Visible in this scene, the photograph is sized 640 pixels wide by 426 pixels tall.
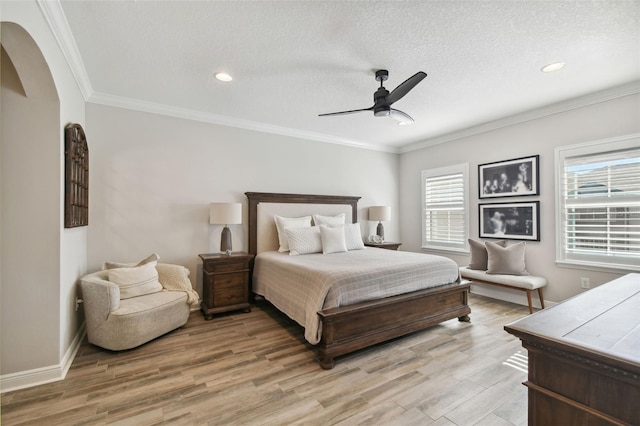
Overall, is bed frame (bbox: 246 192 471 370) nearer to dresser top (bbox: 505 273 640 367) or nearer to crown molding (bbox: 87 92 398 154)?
dresser top (bbox: 505 273 640 367)

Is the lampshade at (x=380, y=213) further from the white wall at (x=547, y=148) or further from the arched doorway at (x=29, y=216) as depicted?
the arched doorway at (x=29, y=216)

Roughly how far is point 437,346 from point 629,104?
3.46 metres

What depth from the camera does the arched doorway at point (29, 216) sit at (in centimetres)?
202

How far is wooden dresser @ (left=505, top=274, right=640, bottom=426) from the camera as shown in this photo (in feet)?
2.67

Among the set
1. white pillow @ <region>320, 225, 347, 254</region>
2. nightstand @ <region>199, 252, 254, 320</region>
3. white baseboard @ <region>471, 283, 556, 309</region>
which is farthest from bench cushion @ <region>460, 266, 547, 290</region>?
nightstand @ <region>199, 252, 254, 320</region>

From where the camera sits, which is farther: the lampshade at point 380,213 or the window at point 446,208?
the lampshade at point 380,213

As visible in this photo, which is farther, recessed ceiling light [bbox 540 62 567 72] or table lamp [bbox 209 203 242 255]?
table lamp [bbox 209 203 242 255]

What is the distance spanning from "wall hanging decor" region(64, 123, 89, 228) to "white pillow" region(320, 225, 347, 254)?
8.87 feet

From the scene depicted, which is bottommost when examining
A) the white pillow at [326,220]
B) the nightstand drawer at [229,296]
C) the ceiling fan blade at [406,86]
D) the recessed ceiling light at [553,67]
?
the nightstand drawer at [229,296]

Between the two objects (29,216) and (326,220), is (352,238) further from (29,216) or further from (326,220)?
(29,216)

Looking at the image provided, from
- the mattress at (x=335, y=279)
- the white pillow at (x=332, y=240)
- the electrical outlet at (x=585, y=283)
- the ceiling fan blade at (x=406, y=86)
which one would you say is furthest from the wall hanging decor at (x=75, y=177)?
the electrical outlet at (x=585, y=283)

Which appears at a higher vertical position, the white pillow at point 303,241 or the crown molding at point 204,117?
the crown molding at point 204,117

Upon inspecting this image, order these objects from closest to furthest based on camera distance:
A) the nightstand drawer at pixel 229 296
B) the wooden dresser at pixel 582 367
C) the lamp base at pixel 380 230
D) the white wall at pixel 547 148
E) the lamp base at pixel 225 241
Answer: the wooden dresser at pixel 582 367, the white wall at pixel 547 148, the nightstand drawer at pixel 229 296, the lamp base at pixel 225 241, the lamp base at pixel 380 230

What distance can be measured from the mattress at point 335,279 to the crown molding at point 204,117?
2.04 meters
